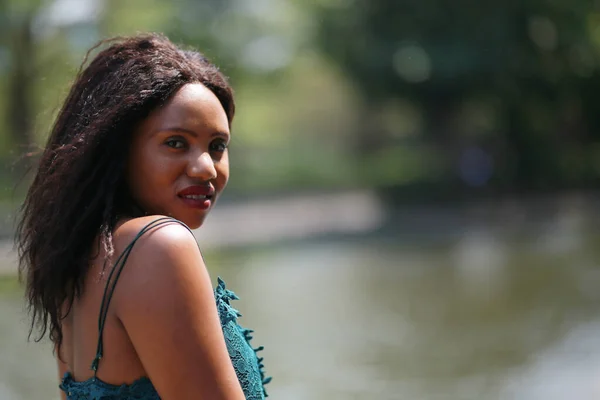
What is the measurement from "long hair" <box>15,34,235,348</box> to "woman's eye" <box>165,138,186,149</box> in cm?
7

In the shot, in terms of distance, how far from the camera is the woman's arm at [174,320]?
142 centimetres

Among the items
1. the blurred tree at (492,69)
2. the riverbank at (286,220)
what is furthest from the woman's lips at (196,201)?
the blurred tree at (492,69)

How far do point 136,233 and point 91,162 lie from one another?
0.22 meters

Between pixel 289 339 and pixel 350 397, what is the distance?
1993 millimetres

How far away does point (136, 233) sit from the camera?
1.49 meters

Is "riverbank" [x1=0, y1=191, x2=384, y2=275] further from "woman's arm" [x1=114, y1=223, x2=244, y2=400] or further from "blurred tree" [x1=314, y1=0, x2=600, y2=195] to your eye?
"woman's arm" [x1=114, y1=223, x2=244, y2=400]

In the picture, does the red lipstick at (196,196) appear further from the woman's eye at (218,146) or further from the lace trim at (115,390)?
the lace trim at (115,390)

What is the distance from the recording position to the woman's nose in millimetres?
1634

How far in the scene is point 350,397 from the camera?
6.61 meters

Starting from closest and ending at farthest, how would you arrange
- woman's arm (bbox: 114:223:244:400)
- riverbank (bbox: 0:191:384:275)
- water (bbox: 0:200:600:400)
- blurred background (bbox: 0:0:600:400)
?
woman's arm (bbox: 114:223:244:400)
water (bbox: 0:200:600:400)
blurred background (bbox: 0:0:600:400)
riverbank (bbox: 0:191:384:275)

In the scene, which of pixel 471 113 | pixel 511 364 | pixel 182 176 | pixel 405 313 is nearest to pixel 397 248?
pixel 405 313

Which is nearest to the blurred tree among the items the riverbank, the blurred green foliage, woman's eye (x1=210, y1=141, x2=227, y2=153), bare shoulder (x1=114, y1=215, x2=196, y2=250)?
the blurred green foliage

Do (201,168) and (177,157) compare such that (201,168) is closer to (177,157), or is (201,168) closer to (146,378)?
(177,157)

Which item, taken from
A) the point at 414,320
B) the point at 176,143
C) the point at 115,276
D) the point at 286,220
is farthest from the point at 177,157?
the point at 286,220
